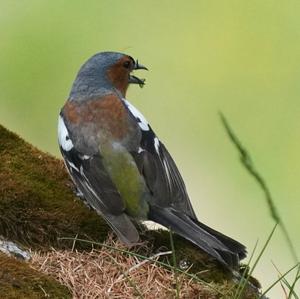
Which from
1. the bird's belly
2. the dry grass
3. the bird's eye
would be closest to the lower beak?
the bird's eye

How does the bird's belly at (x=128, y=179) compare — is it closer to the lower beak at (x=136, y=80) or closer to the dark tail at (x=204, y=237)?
the dark tail at (x=204, y=237)

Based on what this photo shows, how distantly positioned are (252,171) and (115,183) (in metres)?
1.83

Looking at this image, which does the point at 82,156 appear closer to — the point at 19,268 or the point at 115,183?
the point at 115,183

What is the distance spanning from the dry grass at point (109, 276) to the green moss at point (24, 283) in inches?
6.1

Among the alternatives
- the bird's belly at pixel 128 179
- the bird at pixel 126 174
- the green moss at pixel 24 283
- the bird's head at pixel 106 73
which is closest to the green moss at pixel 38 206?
the bird at pixel 126 174

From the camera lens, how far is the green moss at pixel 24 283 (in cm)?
349

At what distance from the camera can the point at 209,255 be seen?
4.36 metres

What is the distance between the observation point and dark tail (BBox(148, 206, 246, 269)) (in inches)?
169

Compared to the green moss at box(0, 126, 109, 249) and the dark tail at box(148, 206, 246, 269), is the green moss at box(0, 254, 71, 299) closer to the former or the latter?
the green moss at box(0, 126, 109, 249)

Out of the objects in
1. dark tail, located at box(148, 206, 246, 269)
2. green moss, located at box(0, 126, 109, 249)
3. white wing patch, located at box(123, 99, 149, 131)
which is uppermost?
white wing patch, located at box(123, 99, 149, 131)

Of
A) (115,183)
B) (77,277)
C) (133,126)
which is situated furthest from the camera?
(133,126)

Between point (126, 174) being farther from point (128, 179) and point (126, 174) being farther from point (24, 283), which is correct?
point (24, 283)

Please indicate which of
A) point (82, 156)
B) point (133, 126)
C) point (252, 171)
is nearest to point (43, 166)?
point (82, 156)

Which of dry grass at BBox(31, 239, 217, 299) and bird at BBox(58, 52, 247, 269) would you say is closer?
dry grass at BBox(31, 239, 217, 299)
